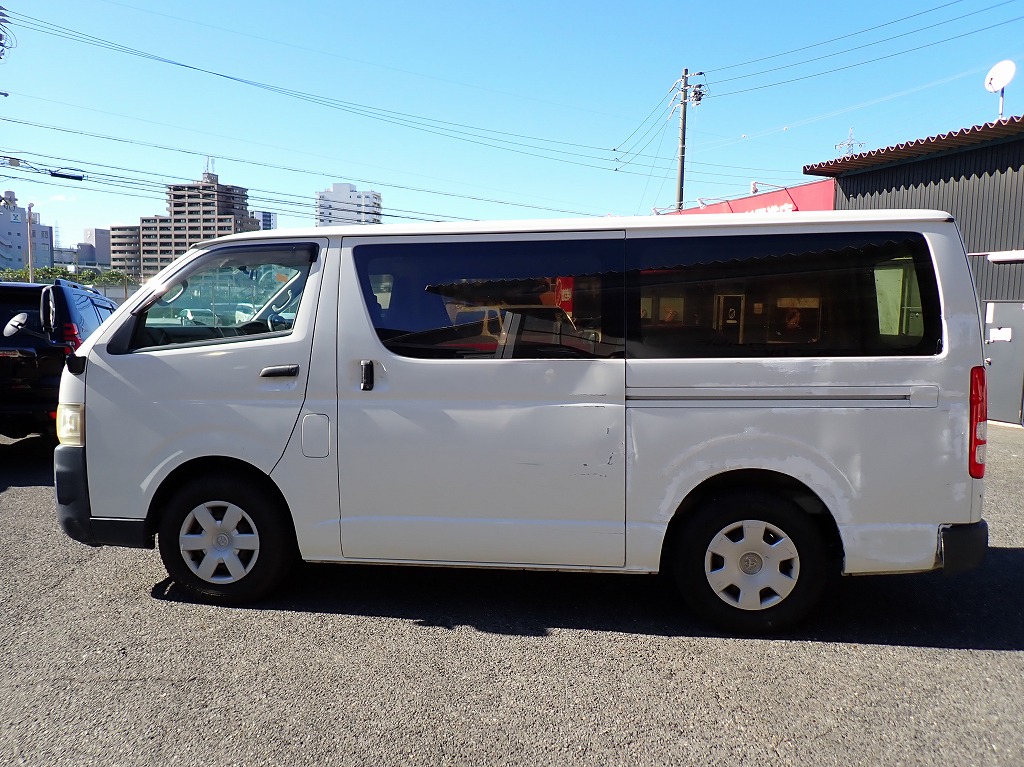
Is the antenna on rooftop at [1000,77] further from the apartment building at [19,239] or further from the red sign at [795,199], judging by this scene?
the apartment building at [19,239]

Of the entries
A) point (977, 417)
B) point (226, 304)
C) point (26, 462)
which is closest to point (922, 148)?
point (977, 417)

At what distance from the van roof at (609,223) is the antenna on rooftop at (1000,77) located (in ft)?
44.7

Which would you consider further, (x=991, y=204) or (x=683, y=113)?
(x=683, y=113)

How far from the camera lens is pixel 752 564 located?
3809 mm

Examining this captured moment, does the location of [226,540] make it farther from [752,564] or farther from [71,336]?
[71,336]

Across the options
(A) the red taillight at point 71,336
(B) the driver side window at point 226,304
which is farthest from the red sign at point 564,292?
(A) the red taillight at point 71,336

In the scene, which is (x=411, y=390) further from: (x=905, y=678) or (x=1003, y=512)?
(x=1003, y=512)

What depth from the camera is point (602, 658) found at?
3.57 m

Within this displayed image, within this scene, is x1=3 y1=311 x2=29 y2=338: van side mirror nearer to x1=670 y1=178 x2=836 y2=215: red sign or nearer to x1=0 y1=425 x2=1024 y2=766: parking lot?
x1=0 y1=425 x2=1024 y2=766: parking lot

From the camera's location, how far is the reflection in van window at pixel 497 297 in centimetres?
384

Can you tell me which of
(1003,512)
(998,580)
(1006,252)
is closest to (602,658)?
(998,580)

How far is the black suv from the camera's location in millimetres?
7402

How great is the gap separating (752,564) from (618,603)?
860 millimetres

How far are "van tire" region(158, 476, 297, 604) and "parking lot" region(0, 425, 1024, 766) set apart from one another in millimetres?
146
